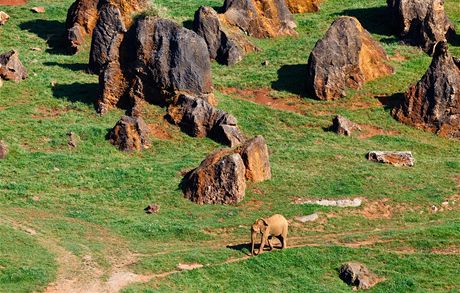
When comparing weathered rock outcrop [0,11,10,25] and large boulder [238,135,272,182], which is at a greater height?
large boulder [238,135,272,182]

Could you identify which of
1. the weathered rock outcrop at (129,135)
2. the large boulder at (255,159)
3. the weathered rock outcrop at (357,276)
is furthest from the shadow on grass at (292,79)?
the weathered rock outcrop at (357,276)

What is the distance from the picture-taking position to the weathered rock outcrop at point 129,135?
50.3 metres

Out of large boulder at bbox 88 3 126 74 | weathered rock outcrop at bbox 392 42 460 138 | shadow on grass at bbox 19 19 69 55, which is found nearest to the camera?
weathered rock outcrop at bbox 392 42 460 138

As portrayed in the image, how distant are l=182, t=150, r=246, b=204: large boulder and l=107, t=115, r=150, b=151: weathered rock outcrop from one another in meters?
6.93

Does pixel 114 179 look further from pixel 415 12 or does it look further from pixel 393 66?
pixel 415 12

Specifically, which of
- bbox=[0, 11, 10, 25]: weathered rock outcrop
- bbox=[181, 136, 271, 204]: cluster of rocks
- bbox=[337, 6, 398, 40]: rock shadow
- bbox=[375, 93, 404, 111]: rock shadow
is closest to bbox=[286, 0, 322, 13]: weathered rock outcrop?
bbox=[337, 6, 398, 40]: rock shadow

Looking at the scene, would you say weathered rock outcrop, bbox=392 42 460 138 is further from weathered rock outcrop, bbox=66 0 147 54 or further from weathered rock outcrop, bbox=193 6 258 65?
weathered rock outcrop, bbox=66 0 147 54

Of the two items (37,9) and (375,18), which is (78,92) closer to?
(37,9)

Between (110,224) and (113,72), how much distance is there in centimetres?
1627

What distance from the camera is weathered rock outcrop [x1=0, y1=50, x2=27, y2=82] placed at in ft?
192

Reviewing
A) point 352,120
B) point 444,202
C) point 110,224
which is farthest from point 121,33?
point 444,202

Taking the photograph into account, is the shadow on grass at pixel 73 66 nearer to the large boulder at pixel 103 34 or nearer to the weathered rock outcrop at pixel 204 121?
the large boulder at pixel 103 34

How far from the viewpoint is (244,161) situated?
151 feet

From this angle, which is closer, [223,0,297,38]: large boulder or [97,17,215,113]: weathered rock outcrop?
[97,17,215,113]: weathered rock outcrop
